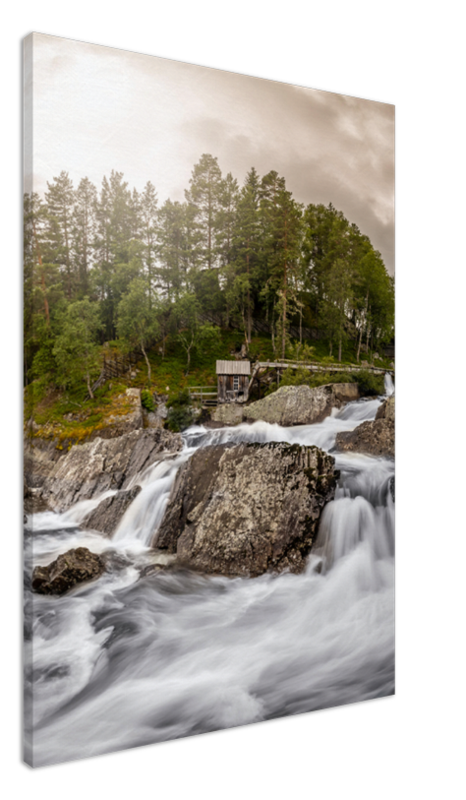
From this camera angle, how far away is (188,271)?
463 cm

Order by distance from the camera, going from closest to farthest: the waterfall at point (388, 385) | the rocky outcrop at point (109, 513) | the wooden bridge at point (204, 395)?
the rocky outcrop at point (109, 513), the wooden bridge at point (204, 395), the waterfall at point (388, 385)

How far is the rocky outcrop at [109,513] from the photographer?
4215mm

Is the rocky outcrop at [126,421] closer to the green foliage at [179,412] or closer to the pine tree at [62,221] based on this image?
the green foliage at [179,412]

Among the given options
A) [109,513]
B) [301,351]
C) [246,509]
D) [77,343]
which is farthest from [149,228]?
[246,509]

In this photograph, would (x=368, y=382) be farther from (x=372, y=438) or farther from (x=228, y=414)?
(x=228, y=414)

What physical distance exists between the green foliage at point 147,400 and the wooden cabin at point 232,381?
50 centimetres

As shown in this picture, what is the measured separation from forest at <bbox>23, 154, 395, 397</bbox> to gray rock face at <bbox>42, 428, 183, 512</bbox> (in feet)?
1.54

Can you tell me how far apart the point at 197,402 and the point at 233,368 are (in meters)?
0.39

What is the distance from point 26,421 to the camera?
13.2 ft

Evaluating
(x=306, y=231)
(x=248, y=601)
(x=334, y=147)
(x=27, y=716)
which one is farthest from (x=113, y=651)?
(x=334, y=147)

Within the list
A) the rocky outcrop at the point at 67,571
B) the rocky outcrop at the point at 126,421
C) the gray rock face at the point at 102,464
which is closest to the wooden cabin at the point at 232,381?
the gray rock face at the point at 102,464

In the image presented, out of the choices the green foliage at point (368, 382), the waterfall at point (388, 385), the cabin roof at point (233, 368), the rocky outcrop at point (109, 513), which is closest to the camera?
the rocky outcrop at point (109, 513)

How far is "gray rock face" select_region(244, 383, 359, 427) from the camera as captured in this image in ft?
15.7

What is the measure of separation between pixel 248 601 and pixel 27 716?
159 cm
